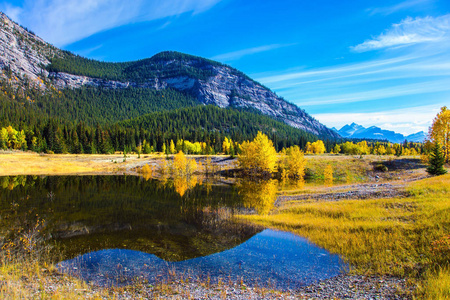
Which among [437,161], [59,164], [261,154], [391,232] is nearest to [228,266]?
[391,232]

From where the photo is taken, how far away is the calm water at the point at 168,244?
13711 mm

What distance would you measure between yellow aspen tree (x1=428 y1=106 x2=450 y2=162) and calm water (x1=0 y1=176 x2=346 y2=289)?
47875 mm

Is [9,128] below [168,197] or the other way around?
the other way around

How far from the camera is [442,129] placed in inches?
1986

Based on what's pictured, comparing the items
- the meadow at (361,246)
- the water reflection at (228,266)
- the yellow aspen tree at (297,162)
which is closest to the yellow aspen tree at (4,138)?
the meadow at (361,246)

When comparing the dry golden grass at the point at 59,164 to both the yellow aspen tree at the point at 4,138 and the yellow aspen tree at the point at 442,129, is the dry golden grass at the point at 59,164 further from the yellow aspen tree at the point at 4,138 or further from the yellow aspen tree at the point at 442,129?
the yellow aspen tree at the point at 442,129

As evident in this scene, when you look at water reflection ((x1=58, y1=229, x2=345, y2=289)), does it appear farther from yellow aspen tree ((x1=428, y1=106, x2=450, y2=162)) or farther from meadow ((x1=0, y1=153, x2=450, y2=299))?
yellow aspen tree ((x1=428, y1=106, x2=450, y2=162))

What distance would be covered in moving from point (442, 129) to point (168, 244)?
6337cm

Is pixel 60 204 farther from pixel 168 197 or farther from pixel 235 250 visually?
pixel 235 250

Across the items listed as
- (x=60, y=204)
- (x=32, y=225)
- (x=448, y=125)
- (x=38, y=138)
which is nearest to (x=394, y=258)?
(x=32, y=225)

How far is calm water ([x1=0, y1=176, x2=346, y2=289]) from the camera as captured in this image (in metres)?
13.7

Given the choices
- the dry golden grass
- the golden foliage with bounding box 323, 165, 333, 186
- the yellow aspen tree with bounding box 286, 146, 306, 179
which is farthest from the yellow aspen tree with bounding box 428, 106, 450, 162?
the dry golden grass

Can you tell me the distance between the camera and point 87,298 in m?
10.2

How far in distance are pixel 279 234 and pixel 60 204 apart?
3123 centimetres
